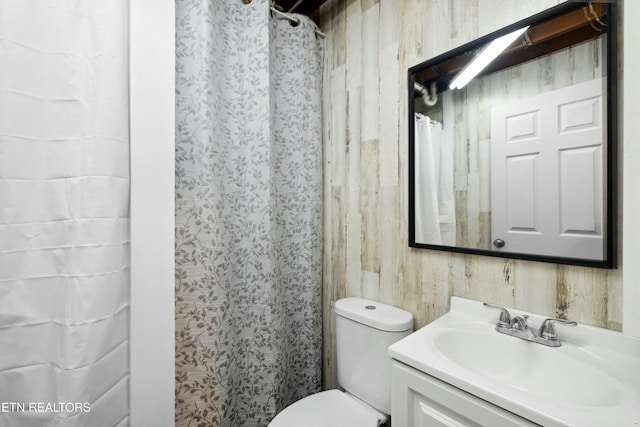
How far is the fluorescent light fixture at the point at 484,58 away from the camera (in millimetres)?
968

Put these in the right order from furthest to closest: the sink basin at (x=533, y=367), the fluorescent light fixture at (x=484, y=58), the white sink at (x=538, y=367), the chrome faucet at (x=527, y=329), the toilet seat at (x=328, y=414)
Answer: the toilet seat at (x=328, y=414), the fluorescent light fixture at (x=484, y=58), the chrome faucet at (x=527, y=329), the sink basin at (x=533, y=367), the white sink at (x=538, y=367)

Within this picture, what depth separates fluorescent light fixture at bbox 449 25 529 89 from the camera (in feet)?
3.18

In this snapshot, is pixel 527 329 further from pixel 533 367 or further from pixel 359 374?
pixel 359 374

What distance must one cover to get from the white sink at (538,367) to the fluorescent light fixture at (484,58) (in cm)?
84

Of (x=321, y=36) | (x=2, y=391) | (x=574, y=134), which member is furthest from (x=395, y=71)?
(x=2, y=391)

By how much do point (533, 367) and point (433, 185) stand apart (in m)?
0.68

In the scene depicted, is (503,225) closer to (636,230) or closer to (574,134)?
(574,134)

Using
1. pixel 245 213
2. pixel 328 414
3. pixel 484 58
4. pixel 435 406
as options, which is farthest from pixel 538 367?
pixel 245 213

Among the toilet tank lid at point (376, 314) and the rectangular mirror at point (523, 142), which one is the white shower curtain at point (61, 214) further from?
the rectangular mirror at point (523, 142)

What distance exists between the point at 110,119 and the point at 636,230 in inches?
47.1

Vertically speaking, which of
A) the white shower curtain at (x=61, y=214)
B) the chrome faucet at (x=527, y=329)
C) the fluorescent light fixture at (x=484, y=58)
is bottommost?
the chrome faucet at (x=527, y=329)

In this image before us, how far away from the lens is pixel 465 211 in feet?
3.59

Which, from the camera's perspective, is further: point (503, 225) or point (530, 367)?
point (503, 225)

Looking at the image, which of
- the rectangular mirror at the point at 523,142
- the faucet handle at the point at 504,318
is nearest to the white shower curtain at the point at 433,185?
the rectangular mirror at the point at 523,142
